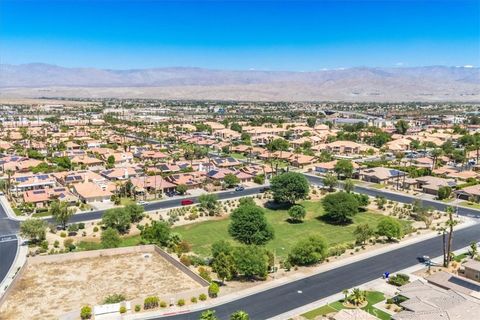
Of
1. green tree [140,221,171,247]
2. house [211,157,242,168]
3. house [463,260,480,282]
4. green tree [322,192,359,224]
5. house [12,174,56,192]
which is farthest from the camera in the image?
house [211,157,242,168]

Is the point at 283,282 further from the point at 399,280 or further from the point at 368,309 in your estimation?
the point at 399,280

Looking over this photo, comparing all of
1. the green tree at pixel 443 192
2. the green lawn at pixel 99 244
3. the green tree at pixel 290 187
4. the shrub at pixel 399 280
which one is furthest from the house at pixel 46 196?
the green tree at pixel 443 192

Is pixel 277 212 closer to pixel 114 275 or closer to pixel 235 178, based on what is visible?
pixel 235 178

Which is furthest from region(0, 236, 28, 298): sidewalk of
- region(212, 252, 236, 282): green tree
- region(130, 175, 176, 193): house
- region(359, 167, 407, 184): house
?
region(359, 167, 407, 184): house

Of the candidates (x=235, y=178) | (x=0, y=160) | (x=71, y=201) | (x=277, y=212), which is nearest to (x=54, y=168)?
(x=0, y=160)

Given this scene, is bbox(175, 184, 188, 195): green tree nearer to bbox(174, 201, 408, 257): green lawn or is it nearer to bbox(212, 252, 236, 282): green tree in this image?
bbox(174, 201, 408, 257): green lawn

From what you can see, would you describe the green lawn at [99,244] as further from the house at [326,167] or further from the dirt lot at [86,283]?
the house at [326,167]

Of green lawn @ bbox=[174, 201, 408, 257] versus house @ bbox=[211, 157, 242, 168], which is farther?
house @ bbox=[211, 157, 242, 168]
